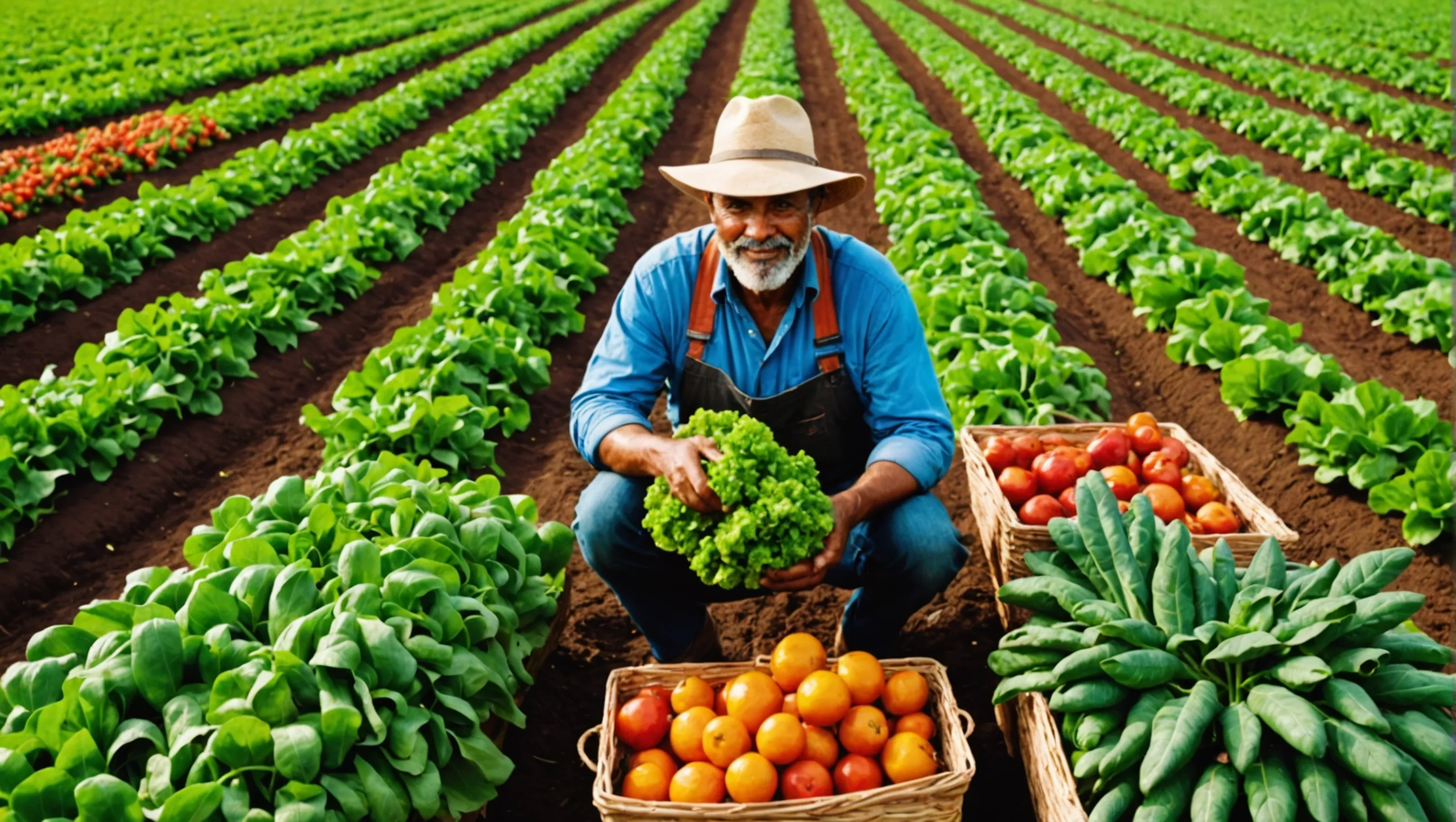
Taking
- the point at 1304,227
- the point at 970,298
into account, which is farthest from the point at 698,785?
the point at 1304,227

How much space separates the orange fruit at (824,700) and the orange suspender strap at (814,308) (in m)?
1.22

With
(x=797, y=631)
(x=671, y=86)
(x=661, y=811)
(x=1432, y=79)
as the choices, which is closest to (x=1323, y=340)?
(x=797, y=631)

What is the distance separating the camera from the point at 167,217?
984cm

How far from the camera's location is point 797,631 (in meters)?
4.43

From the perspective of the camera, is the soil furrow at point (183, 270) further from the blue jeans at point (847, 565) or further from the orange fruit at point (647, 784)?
the orange fruit at point (647, 784)

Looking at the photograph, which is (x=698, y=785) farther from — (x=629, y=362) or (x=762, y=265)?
(x=762, y=265)

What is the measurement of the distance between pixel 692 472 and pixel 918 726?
109cm

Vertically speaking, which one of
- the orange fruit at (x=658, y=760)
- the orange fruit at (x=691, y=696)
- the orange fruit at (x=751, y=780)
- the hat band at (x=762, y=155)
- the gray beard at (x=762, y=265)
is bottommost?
the orange fruit at (x=658, y=760)

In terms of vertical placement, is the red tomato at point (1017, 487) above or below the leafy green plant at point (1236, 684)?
below

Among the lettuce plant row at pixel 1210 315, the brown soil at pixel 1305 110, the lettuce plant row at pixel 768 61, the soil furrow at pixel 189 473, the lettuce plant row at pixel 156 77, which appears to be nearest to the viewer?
the lettuce plant row at pixel 1210 315

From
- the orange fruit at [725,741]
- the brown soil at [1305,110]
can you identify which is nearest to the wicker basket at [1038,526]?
the orange fruit at [725,741]

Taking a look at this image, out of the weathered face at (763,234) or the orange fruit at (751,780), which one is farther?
the weathered face at (763,234)

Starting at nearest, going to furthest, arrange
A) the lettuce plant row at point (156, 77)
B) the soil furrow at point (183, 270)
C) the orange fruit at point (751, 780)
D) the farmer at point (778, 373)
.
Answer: the orange fruit at point (751, 780) < the farmer at point (778, 373) < the soil furrow at point (183, 270) < the lettuce plant row at point (156, 77)

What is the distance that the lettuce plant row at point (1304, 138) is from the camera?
10.6 m
